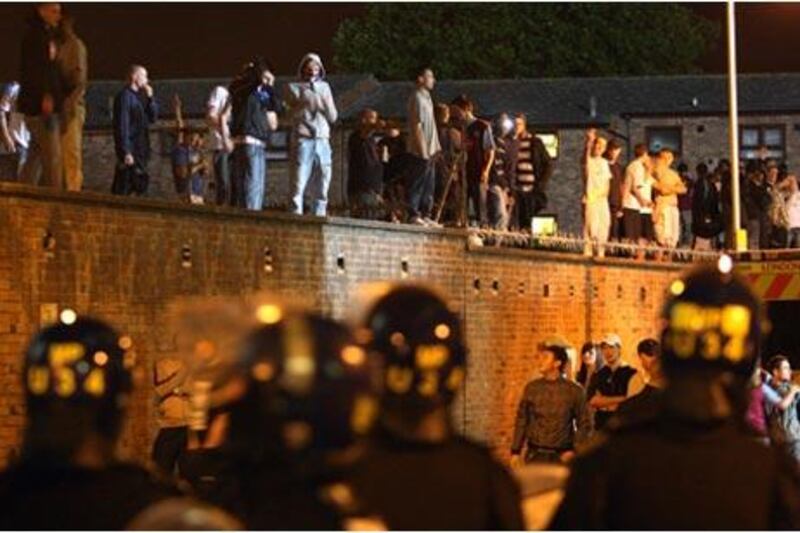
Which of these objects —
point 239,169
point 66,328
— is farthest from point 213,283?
point 66,328

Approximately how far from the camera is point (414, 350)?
21.1 feet

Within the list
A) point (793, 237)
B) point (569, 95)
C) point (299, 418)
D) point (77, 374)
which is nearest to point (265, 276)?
point (793, 237)

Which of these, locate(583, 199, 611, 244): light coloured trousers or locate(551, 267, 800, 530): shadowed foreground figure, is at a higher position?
locate(583, 199, 611, 244): light coloured trousers

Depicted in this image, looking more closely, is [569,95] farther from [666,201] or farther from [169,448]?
[169,448]

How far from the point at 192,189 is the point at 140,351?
588cm

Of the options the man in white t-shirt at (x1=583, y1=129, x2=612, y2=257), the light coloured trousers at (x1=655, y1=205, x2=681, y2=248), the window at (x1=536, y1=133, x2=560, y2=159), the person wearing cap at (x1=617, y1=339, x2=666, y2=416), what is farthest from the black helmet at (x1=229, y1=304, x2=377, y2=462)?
the window at (x1=536, y1=133, x2=560, y2=159)

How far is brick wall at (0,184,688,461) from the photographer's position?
18.2m

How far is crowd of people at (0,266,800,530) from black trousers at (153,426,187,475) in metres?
6.17

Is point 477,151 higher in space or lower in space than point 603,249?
higher

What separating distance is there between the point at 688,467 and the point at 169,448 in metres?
7.37

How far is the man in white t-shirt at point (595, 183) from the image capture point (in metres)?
29.7

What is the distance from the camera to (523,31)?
81.9m

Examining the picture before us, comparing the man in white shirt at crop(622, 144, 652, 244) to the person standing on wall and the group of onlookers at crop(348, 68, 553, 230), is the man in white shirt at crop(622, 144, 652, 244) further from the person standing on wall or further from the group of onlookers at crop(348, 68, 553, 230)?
the person standing on wall

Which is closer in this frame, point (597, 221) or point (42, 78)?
point (42, 78)
